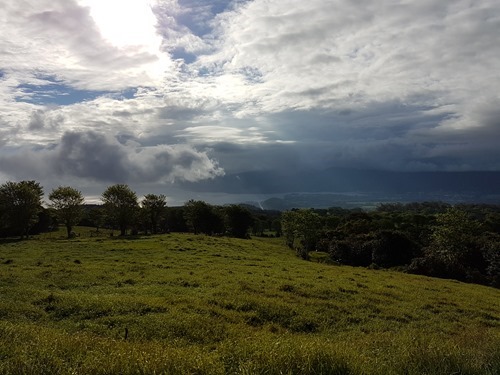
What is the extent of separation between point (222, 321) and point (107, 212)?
260 feet

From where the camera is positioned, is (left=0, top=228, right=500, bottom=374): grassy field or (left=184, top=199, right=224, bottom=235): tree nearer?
(left=0, top=228, right=500, bottom=374): grassy field

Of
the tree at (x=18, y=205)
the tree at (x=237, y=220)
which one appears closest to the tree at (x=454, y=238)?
the tree at (x=237, y=220)

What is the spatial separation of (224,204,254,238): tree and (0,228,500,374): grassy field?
60.1 metres

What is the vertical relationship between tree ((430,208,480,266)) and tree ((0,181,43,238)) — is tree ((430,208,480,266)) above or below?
below

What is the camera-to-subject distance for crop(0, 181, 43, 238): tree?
7831cm

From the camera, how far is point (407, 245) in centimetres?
7256

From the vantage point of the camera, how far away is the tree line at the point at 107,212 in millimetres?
79500

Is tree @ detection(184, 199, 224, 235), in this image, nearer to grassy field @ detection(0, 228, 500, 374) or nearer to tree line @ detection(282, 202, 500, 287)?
tree line @ detection(282, 202, 500, 287)

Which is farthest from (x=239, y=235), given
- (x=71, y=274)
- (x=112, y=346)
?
(x=112, y=346)

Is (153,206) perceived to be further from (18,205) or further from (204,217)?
(18,205)

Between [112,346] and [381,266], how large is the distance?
216 feet

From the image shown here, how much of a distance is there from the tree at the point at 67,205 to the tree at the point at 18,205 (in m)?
3.89

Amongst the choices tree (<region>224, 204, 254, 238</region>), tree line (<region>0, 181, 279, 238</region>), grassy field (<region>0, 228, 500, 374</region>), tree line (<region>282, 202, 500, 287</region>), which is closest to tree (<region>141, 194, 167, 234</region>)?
tree line (<region>0, 181, 279, 238</region>)

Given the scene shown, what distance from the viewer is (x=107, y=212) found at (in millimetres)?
91375
